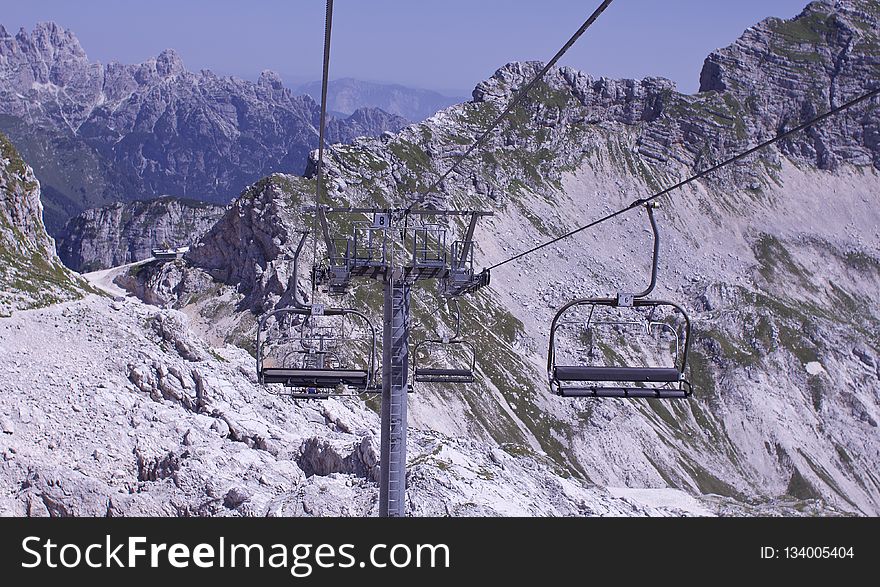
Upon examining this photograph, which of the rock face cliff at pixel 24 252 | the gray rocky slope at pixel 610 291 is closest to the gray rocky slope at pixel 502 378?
the gray rocky slope at pixel 610 291

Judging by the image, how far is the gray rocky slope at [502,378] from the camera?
140ft

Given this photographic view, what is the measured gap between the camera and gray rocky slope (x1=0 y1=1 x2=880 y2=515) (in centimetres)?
4256

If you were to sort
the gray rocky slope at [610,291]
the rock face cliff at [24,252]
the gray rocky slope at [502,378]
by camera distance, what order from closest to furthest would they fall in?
the gray rocky slope at [502,378] < the rock face cliff at [24,252] < the gray rocky slope at [610,291]

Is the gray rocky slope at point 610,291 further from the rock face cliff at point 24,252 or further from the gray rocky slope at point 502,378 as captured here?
the rock face cliff at point 24,252

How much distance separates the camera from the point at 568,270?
159 m

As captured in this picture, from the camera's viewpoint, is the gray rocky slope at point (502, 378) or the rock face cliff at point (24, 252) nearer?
the gray rocky slope at point (502, 378)

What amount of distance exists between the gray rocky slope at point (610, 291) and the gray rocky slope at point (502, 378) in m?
0.45

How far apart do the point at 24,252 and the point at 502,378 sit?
7229 cm

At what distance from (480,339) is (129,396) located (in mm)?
86082

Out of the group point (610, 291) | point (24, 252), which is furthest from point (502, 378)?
point (24, 252)

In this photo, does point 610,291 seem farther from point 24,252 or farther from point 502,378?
point 24,252

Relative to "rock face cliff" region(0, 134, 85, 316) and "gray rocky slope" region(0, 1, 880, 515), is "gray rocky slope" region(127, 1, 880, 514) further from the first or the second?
"rock face cliff" region(0, 134, 85, 316)

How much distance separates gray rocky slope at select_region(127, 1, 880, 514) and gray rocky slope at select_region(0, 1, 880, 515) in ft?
1.49

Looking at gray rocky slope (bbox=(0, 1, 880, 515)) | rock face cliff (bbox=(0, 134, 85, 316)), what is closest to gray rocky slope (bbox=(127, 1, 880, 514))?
gray rocky slope (bbox=(0, 1, 880, 515))
